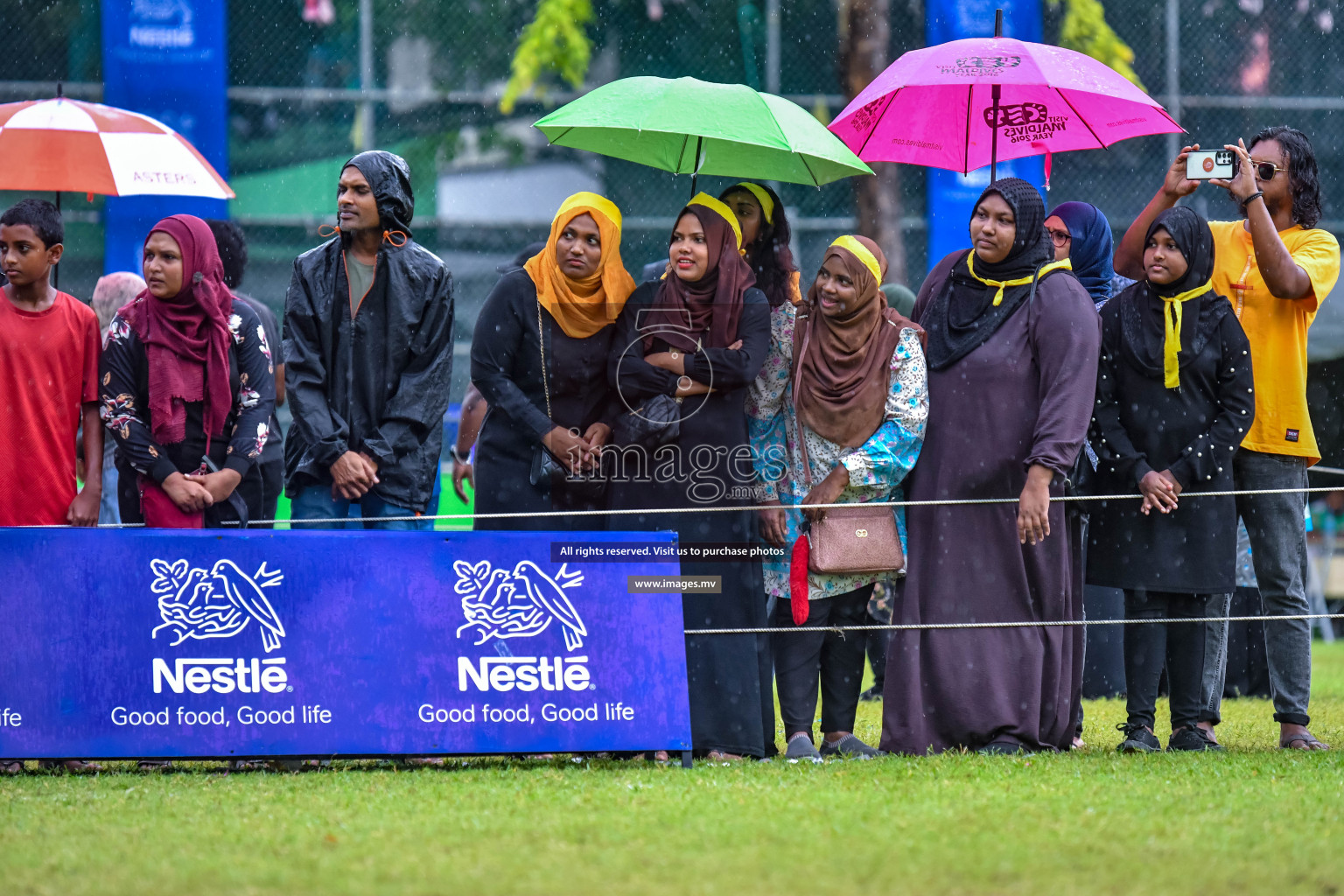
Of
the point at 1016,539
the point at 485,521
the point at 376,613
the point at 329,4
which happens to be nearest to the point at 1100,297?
the point at 1016,539

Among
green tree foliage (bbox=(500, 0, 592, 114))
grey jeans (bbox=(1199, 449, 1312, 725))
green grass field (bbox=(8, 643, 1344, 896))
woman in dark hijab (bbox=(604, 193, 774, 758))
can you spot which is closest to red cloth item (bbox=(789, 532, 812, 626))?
woman in dark hijab (bbox=(604, 193, 774, 758))

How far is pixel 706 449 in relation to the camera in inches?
216

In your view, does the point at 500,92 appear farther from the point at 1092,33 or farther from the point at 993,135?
the point at 993,135

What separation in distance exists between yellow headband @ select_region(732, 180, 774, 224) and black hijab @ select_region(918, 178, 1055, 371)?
2.56 ft

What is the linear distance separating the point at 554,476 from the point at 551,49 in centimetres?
661

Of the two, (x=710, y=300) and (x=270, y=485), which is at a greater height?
(x=710, y=300)

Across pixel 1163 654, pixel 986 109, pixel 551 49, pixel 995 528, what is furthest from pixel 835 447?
pixel 551 49

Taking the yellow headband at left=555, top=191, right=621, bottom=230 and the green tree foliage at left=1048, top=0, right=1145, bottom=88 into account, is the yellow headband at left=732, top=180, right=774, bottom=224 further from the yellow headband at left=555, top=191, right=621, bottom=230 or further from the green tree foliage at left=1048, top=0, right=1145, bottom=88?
the green tree foliage at left=1048, top=0, right=1145, bottom=88

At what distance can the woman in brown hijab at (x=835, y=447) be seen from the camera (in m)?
5.52

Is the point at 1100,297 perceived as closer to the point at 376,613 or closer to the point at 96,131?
the point at 376,613

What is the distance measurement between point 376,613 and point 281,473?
1974 mm

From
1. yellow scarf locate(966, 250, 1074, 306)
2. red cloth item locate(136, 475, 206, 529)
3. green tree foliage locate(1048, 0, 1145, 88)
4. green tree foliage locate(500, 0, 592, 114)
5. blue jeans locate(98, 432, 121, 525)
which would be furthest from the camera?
green tree foliage locate(1048, 0, 1145, 88)

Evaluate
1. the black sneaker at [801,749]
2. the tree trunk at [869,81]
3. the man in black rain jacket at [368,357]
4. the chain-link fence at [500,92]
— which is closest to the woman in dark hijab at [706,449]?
the black sneaker at [801,749]

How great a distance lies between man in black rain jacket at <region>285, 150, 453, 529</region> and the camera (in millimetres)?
5480
